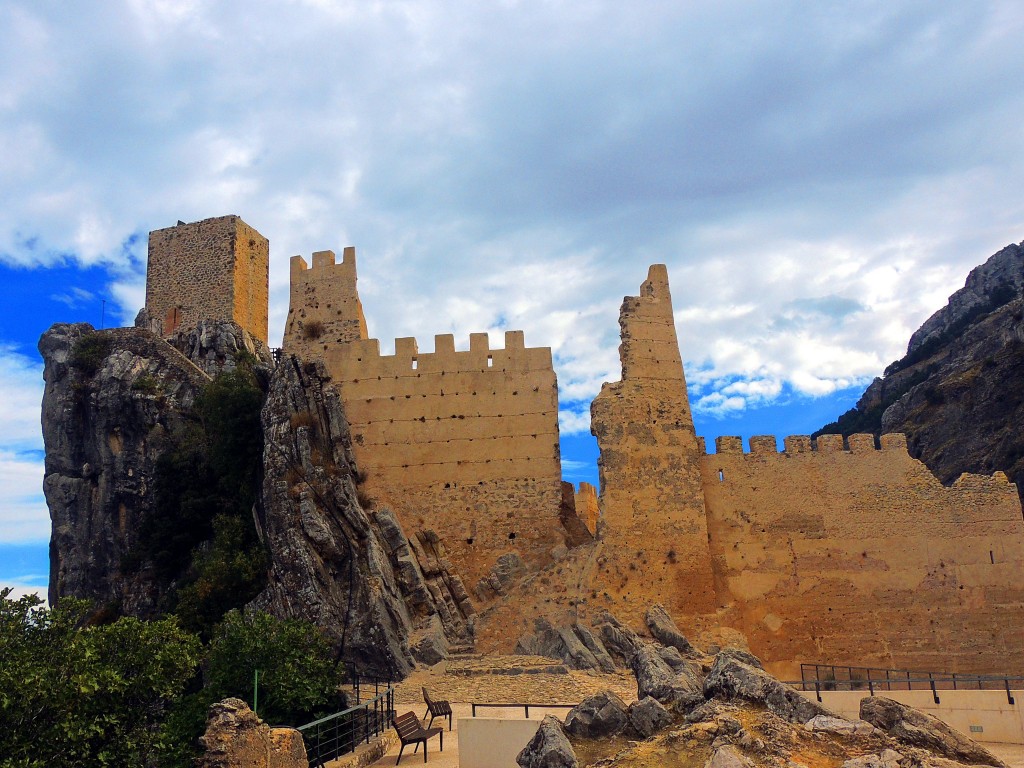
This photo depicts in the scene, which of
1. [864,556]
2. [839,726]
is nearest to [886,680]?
[864,556]

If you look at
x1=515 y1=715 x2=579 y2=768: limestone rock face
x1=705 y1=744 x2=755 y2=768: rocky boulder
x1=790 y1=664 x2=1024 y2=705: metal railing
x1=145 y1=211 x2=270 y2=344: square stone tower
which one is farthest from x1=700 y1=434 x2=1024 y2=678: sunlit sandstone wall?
x1=145 y1=211 x2=270 y2=344: square stone tower

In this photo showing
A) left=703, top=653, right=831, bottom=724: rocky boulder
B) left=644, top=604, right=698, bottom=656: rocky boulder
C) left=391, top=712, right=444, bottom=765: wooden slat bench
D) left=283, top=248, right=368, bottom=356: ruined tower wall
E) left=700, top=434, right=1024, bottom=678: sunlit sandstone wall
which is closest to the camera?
left=703, top=653, right=831, bottom=724: rocky boulder

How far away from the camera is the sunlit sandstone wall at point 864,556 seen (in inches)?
868

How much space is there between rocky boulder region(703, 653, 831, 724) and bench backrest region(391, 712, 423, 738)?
4.40 m

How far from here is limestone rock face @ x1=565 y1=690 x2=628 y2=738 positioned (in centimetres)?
1002

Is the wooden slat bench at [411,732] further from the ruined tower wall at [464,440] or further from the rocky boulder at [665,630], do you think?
the ruined tower wall at [464,440]

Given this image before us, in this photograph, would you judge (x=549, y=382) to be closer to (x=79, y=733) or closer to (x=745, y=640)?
(x=745, y=640)

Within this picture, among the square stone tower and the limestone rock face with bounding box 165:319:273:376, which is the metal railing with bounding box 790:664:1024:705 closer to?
the limestone rock face with bounding box 165:319:273:376

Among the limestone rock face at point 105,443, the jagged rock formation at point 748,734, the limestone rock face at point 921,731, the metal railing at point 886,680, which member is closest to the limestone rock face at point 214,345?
the limestone rock face at point 105,443

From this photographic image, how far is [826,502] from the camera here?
75.5 ft

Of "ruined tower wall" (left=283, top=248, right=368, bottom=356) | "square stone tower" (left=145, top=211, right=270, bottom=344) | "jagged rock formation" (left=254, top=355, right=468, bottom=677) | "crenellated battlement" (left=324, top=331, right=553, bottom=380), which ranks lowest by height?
"jagged rock formation" (left=254, top=355, right=468, bottom=677)

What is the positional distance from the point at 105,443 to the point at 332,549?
11.3m

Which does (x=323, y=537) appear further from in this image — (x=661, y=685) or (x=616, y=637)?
(x=661, y=685)

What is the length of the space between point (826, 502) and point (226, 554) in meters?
15.8
